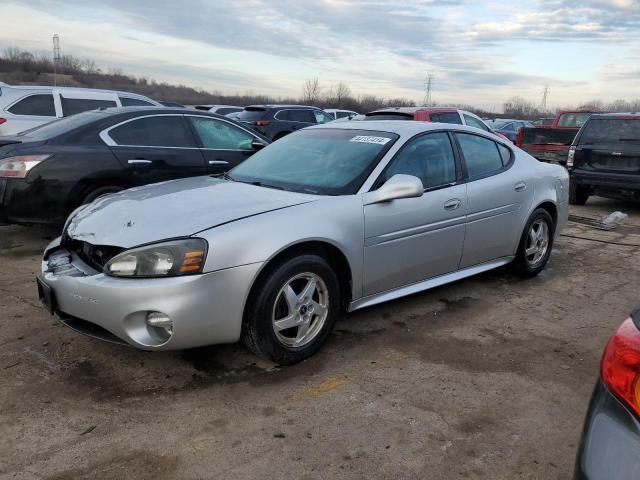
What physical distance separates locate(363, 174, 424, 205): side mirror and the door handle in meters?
0.60

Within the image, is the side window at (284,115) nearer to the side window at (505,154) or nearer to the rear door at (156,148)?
the rear door at (156,148)

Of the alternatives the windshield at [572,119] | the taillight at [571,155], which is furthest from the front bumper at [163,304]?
the windshield at [572,119]

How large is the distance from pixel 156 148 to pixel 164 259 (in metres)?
3.46

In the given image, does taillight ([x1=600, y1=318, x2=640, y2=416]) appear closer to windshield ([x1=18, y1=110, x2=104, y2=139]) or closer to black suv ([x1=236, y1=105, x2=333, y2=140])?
windshield ([x1=18, y1=110, x2=104, y2=139])

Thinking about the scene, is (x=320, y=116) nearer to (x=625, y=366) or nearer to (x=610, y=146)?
(x=610, y=146)

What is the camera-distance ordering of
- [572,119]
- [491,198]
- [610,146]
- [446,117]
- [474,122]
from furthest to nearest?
1. [572,119]
2. [474,122]
3. [446,117]
4. [610,146]
5. [491,198]

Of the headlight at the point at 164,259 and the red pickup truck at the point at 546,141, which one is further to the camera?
the red pickup truck at the point at 546,141

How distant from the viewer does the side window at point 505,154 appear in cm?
518

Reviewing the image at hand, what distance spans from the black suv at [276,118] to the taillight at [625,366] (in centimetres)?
1463

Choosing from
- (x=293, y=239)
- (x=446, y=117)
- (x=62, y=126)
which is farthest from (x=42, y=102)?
(x=293, y=239)

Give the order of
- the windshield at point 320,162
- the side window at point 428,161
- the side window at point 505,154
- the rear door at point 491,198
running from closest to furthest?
the windshield at point 320,162 → the side window at point 428,161 → the rear door at point 491,198 → the side window at point 505,154

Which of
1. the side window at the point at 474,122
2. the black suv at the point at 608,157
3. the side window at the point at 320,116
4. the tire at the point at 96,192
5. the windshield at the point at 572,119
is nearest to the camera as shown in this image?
the tire at the point at 96,192

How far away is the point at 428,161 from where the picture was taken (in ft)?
14.5

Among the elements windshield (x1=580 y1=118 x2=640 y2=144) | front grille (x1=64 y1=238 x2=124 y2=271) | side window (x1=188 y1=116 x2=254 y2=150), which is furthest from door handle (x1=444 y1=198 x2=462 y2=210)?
windshield (x1=580 y1=118 x2=640 y2=144)
